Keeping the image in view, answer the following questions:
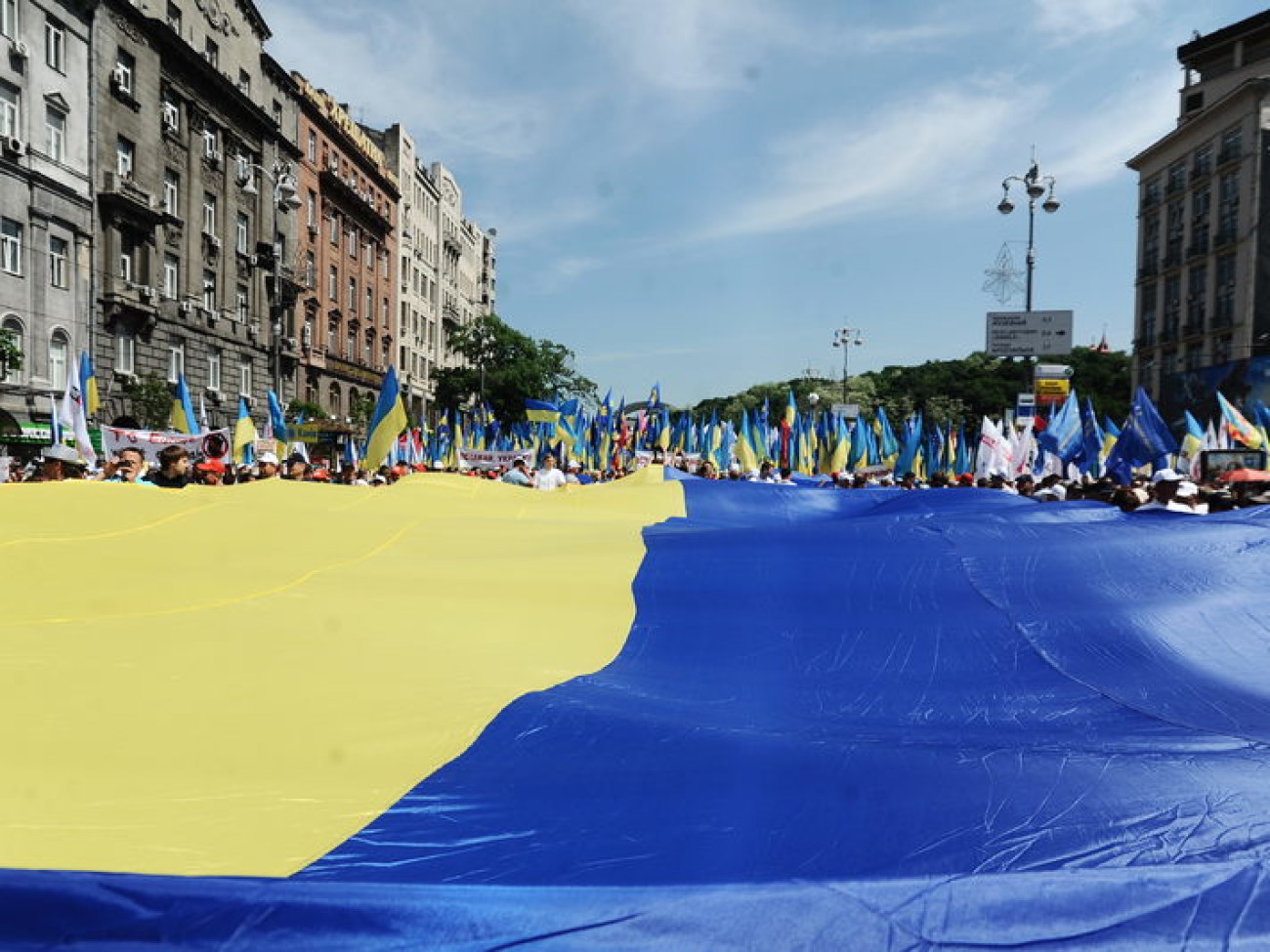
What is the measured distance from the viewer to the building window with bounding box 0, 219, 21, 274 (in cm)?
2647

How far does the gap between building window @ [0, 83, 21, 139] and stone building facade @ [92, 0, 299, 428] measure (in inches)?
127

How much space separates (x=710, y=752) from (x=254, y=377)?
42.9m

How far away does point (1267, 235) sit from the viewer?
53.9 m

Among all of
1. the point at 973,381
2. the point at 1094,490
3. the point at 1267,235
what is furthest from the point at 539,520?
the point at 973,381

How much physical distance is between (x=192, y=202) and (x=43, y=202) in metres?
8.79

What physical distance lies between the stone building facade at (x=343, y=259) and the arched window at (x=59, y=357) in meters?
17.5

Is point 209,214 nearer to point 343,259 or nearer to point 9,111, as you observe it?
point 9,111

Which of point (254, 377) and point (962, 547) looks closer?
point (962, 547)

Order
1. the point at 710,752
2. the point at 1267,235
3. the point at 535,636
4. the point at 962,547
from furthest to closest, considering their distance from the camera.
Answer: the point at 1267,235 < the point at 962,547 < the point at 535,636 < the point at 710,752

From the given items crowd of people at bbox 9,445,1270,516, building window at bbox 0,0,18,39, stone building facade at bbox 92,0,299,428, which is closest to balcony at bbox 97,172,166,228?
stone building facade at bbox 92,0,299,428

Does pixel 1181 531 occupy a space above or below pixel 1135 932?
above

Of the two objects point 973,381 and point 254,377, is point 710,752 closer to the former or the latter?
point 254,377

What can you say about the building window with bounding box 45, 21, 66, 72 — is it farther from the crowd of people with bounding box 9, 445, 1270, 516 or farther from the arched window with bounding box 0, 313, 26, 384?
the crowd of people with bounding box 9, 445, 1270, 516

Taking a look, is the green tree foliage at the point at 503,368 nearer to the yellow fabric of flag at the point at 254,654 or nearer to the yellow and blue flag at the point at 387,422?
the yellow and blue flag at the point at 387,422
